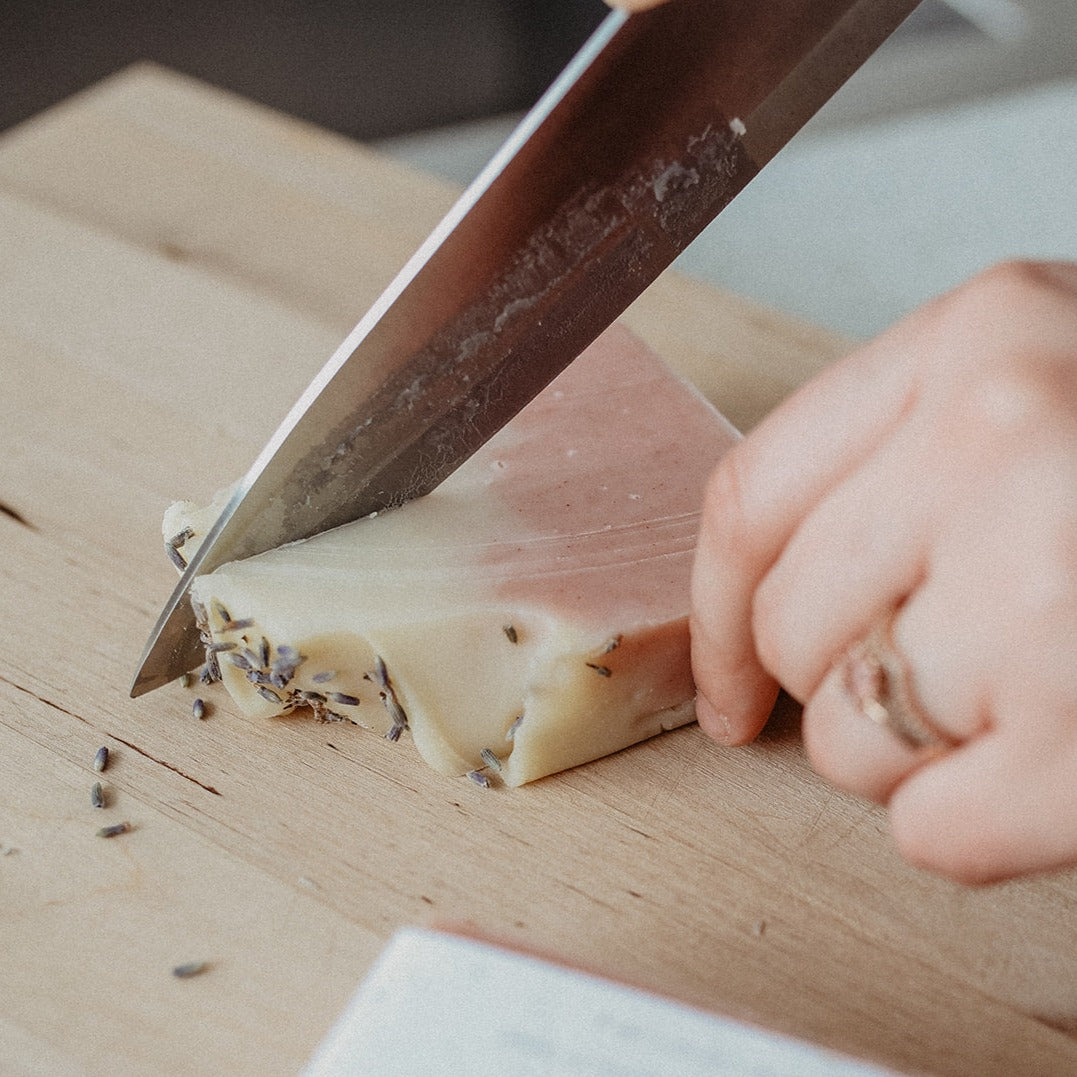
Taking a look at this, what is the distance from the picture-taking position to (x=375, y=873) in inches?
44.9

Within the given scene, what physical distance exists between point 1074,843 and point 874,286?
6.49 feet

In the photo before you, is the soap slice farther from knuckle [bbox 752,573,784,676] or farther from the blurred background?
the blurred background

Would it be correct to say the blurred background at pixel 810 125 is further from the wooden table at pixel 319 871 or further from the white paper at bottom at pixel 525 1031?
the white paper at bottom at pixel 525 1031

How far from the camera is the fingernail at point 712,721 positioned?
120 centimetres

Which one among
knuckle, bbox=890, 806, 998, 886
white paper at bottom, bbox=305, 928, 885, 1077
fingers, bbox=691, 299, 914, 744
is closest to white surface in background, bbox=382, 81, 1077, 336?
fingers, bbox=691, 299, 914, 744

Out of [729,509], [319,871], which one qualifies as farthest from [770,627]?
[319,871]

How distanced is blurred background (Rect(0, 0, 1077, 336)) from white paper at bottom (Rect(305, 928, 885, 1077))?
1.86 metres

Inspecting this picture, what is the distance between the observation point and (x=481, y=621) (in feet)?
3.84

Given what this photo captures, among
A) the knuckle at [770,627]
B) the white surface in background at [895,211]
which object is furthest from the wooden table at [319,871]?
the white surface in background at [895,211]

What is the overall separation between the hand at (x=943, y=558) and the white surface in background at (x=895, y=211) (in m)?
1.64

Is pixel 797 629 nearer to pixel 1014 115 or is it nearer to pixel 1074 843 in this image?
pixel 1074 843

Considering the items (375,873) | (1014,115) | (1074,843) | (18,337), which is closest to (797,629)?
(1074,843)

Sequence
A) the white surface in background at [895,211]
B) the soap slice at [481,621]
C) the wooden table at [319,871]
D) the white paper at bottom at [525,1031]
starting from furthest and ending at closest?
the white surface in background at [895,211] → the soap slice at [481,621] → the wooden table at [319,871] → the white paper at bottom at [525,1031]

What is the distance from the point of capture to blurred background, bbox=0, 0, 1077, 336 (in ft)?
8.88
